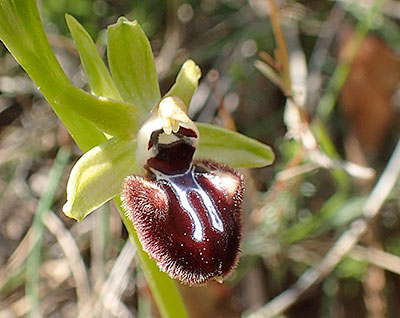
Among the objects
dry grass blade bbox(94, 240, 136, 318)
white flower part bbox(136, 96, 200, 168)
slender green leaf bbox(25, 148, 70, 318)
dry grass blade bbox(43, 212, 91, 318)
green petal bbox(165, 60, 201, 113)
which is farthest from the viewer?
dry grass blade bbox(43, 212, 91, 318)

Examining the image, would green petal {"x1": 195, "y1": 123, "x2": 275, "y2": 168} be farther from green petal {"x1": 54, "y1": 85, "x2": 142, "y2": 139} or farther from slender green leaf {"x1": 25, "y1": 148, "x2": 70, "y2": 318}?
slender green leaf {"x1": 25, "y1": 148, "x2": 70, "y2": 318}

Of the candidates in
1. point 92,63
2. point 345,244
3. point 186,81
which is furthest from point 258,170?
point 92,63

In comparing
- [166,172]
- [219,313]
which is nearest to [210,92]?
[219,313]

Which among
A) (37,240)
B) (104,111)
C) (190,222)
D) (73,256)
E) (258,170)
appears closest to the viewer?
(190,222)

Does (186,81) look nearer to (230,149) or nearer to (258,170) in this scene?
(230,149)

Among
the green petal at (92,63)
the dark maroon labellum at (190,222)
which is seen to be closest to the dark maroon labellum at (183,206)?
the dark maroon labellum at (190,222)

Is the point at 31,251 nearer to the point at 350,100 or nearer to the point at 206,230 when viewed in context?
the point at 206,230

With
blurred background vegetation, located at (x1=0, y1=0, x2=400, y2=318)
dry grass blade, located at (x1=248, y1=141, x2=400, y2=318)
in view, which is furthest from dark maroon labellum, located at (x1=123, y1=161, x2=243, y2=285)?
dry grass blade, located at (x1=248, y1=141, x2=400, y2=318)
